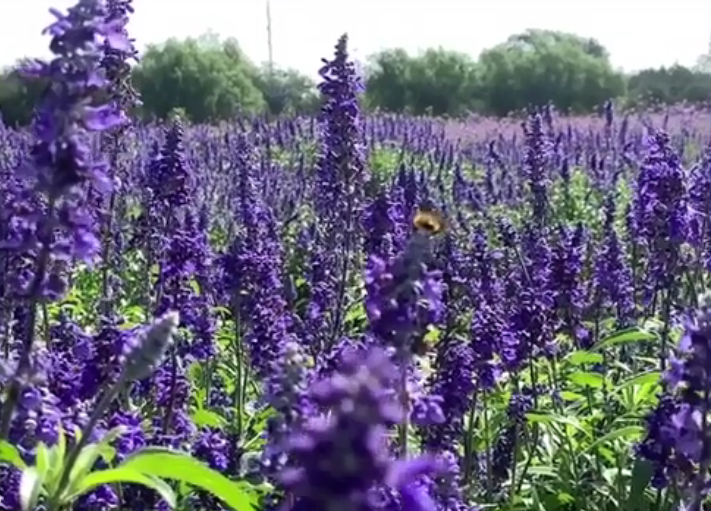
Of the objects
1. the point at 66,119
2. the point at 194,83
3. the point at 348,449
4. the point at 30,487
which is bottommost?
the point at 194,83

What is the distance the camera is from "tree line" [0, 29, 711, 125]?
42.4 meters

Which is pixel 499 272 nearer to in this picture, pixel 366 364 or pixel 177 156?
pixel 177 156

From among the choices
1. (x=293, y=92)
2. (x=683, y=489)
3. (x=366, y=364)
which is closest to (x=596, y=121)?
(x=293, y=92)

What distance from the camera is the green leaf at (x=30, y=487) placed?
3.07 metres

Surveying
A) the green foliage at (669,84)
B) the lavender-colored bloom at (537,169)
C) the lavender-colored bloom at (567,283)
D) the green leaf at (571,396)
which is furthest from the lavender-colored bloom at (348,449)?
the green foliage at (669,84)

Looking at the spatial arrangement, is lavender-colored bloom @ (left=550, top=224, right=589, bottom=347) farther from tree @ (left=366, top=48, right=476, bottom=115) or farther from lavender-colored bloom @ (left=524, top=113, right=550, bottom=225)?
tree @ (left=366, top=48, right=476, bottom=115)

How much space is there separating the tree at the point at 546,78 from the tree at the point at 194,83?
8.64 meters

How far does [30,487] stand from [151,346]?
0.54m

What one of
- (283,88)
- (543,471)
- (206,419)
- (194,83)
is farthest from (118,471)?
(283,88)

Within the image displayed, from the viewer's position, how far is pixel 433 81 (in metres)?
47.8

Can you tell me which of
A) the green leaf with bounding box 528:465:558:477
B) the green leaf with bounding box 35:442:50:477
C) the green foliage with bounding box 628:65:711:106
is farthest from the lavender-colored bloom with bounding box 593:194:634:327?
the green foliage with bounding box 628:65:711:106

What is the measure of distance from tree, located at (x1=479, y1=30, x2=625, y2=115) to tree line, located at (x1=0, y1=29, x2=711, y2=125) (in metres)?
0.03

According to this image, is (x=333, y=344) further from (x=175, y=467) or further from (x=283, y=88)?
(x=283, y=88)

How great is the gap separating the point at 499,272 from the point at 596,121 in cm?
2206
